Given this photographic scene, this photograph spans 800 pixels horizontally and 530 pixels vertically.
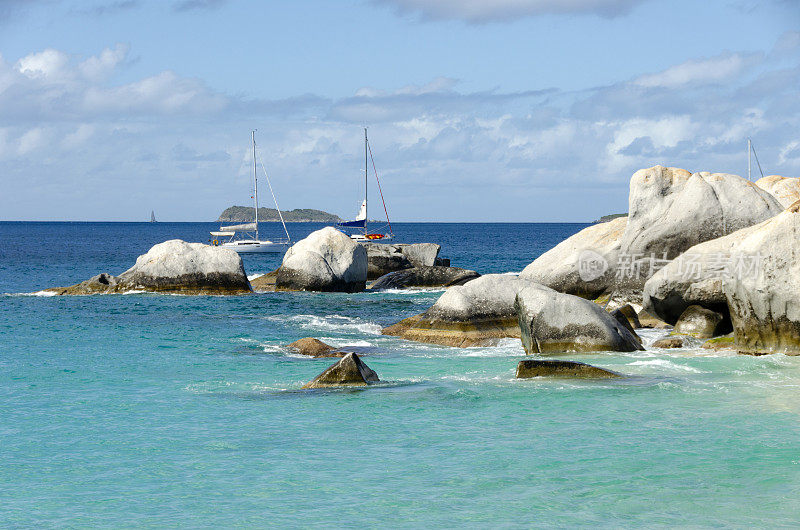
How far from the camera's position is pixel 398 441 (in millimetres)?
11938

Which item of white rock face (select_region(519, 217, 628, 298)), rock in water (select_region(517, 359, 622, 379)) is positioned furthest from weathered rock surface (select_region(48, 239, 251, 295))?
rock in water (select_region(517, 359, 622, 379))

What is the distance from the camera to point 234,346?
21953 millimetres

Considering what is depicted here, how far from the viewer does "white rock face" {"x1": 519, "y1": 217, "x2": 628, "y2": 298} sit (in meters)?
26.9

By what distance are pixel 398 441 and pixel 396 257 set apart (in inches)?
1286

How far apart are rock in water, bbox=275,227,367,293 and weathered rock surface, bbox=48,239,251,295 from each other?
221 cm

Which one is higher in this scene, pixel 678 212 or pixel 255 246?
pixel 255 246

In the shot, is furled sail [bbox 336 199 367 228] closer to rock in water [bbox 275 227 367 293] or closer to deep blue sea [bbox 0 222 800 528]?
rock in water [bbox 275 227 367 293]

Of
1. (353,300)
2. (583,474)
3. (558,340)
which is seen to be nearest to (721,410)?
(583,474)

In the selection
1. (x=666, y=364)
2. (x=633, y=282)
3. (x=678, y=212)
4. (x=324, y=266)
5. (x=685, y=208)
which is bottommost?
(x=666, y=364)

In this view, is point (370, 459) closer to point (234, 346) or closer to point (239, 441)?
point (239, 441)

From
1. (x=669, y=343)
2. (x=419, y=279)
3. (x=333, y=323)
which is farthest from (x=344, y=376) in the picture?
(x=419, y=279)

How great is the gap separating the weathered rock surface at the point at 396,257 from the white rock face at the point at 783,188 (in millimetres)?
17585

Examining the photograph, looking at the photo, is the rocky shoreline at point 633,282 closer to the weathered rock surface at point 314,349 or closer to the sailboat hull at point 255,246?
the weathered rock surface at point 314,349

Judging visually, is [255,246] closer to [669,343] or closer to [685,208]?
[685,208]
